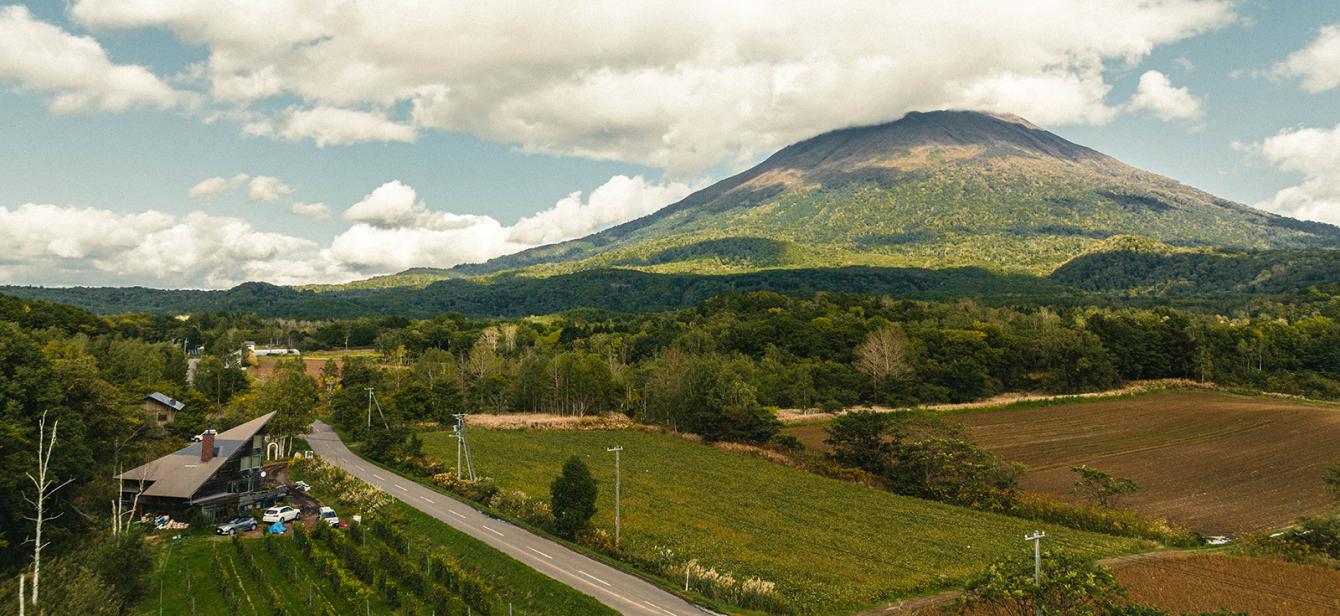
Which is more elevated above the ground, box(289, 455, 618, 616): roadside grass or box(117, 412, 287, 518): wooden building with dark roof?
box(117, 412, 287, 518): wooden building with dark roof

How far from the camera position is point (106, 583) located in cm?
2214

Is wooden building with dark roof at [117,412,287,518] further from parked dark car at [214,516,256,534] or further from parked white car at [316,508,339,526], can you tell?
parked white car at [316,508,339,526]

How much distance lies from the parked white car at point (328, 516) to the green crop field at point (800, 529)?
10.8 meters

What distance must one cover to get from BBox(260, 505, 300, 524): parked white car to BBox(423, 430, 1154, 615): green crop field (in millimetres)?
12667

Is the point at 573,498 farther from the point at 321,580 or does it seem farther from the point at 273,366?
the point at 273,366

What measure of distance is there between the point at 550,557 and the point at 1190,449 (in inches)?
2035

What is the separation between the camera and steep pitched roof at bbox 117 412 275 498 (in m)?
34.7

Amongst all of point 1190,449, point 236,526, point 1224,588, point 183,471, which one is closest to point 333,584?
point 236,526

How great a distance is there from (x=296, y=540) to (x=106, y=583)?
9.30 metres

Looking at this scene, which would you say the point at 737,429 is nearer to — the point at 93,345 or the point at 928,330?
the point at 928,330

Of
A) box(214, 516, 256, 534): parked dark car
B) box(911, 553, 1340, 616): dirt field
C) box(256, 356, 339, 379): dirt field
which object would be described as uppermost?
box(911, 553, 1340, 616): dirt field

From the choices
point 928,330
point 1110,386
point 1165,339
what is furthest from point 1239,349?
point 928,330

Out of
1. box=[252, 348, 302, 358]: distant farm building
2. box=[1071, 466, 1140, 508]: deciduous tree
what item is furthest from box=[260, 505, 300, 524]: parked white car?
box=[252, 348, 302, 358]: distant farm building

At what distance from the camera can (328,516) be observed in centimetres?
3406
